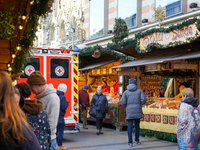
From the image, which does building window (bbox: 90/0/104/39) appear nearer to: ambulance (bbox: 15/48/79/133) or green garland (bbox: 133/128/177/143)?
ambulance (bbox: 15/48/79/133)

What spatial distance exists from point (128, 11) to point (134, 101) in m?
10.7

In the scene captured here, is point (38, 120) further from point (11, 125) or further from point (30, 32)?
point (30, 32)

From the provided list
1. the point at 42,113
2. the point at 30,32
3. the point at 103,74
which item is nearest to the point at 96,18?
the point at 103,74

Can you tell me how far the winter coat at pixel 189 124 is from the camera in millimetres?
5312

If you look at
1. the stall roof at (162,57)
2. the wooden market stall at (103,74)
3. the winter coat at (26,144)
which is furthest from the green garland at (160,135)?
the winter coat at (26,144)

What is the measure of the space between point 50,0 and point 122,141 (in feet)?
19.6

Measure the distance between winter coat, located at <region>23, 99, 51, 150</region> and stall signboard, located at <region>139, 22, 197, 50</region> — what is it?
20.5ft

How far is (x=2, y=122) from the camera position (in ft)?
5.62

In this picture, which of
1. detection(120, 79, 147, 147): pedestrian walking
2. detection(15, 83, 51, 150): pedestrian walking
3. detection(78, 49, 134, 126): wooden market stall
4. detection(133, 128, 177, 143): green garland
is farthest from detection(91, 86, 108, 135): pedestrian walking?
detection(15, 83, 51, 150): pedestrian walking

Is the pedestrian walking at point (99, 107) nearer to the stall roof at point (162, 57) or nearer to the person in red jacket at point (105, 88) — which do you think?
the stall roof at point (162, 57)

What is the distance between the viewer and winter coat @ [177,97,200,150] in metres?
5.31

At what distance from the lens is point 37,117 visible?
3.25m

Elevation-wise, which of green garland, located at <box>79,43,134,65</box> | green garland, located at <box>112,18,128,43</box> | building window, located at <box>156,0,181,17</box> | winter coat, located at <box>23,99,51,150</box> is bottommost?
winter coat, located at <box>23,99,51,150</box>

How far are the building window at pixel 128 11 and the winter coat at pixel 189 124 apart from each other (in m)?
12.6
